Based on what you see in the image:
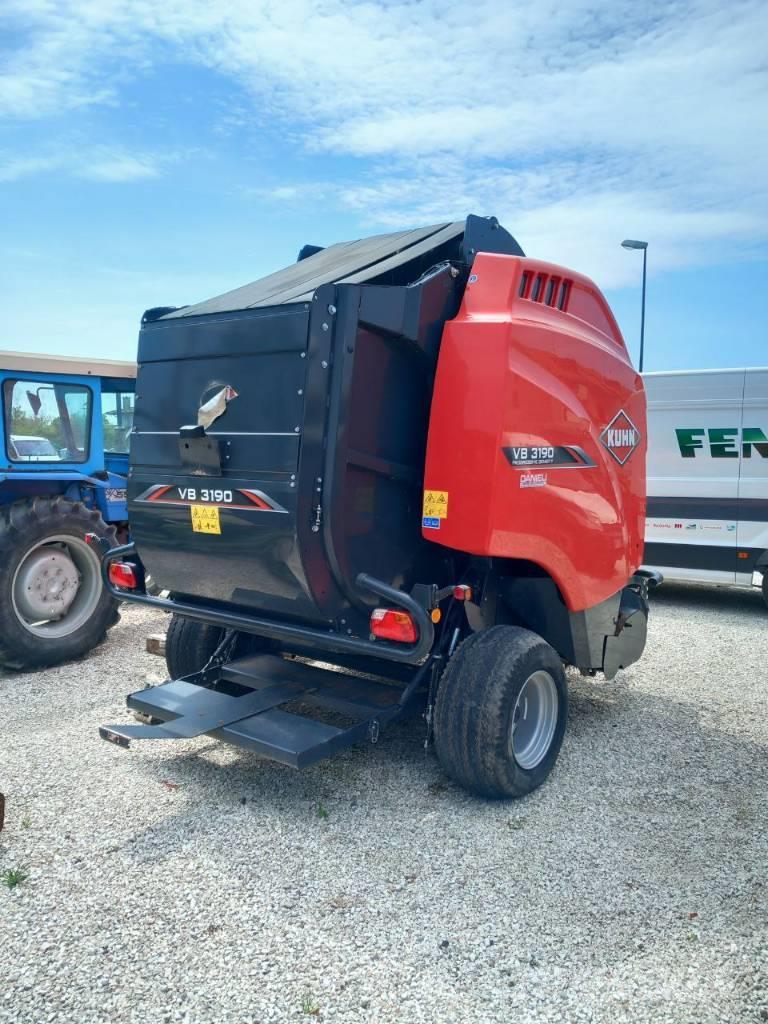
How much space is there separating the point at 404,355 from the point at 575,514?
49.6 inches

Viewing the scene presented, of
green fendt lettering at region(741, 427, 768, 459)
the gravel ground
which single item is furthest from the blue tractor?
green fendt lettering at region(741, 427, 768, 459)

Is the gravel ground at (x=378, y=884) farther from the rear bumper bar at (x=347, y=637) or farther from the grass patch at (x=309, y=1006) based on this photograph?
the rear bumper bar at (x=347, y=637)

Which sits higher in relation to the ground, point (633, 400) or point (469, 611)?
point (633, 400)

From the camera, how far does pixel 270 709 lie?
12.3 feet

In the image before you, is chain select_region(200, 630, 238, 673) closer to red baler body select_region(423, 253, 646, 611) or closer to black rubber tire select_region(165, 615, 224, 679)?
black rubber tire select_region(165, 615, 224, 679)

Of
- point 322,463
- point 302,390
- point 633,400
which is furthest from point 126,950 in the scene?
point 633,400

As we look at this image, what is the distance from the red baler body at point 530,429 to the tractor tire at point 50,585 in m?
3.33

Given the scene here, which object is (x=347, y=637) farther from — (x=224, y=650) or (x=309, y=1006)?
(x=309, y=1006)

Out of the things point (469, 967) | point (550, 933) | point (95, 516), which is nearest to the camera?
point (469, 967)

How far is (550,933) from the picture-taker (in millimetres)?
2662

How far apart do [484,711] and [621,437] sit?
6.30 ft

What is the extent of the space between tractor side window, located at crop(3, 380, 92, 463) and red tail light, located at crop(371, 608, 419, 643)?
12.5 feet

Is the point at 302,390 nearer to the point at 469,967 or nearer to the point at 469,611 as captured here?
the point at 469,611

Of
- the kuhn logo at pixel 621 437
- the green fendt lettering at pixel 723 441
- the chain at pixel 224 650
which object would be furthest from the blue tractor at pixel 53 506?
the green fendt lettering at pixel 723 441
